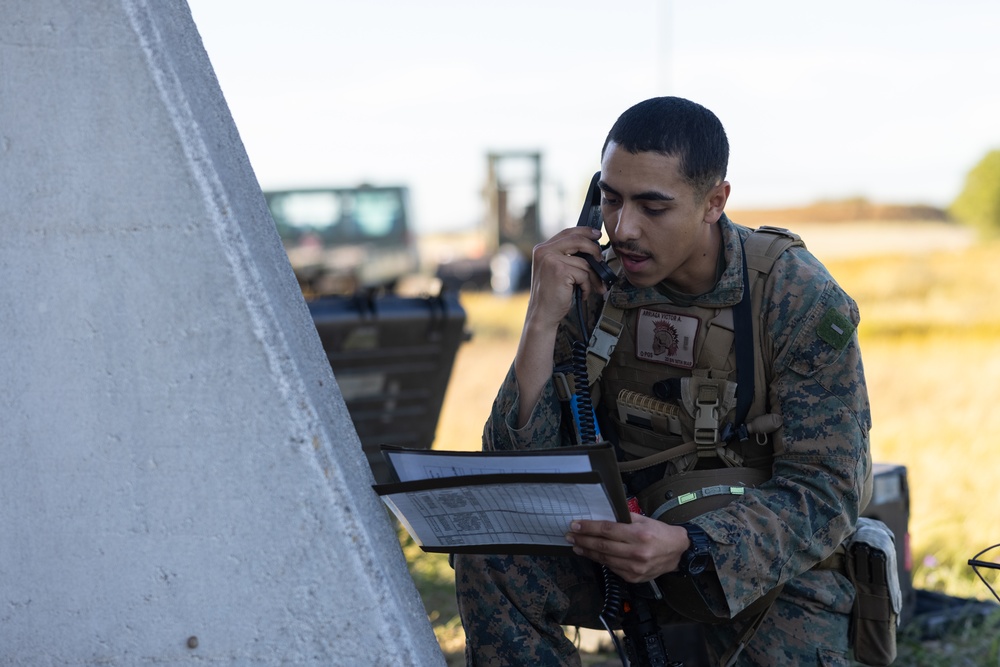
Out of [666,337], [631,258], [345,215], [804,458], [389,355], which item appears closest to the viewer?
[804,458]

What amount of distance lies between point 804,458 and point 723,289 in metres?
0.41

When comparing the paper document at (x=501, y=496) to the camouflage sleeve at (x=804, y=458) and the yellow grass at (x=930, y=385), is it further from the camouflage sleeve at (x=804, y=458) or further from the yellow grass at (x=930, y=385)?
the yellow grass at (x=930, y=385)

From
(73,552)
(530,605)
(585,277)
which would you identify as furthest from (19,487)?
(585,277)

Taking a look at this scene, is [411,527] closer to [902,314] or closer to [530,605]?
[530,605]

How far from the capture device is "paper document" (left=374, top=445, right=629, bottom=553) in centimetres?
180

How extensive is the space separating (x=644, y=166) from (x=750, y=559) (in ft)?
2.68

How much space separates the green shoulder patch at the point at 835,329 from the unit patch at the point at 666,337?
288 mm

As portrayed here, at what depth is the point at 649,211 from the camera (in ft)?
7.59

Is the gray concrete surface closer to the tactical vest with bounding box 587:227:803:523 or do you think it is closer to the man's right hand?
the man's right hand

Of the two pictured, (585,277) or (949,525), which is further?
(949,525)

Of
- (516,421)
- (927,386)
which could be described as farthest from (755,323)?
(927,386)

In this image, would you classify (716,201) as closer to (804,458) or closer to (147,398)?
(804,458)

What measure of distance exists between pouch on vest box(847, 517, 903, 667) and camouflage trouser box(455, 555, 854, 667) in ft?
0.09

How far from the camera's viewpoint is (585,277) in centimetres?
237
